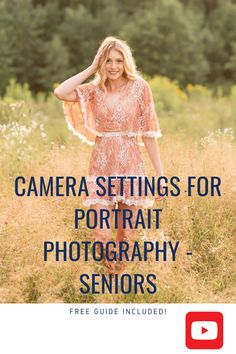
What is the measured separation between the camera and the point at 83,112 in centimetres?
384

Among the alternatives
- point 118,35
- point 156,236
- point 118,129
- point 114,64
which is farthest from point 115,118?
point 118,35

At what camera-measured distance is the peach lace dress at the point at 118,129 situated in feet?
12.4

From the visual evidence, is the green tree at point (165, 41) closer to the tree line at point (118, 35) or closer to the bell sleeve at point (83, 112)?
the tree line at point (118, 35)

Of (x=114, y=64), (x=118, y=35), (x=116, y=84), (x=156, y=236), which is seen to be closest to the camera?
(x=114, y=64)

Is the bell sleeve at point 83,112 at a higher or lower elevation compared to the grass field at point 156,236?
Answer: higher

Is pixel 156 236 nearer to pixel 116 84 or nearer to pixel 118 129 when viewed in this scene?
pixel 118 129

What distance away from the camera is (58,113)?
11.9 meters

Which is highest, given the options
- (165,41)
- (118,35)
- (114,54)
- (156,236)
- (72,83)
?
(118,35)

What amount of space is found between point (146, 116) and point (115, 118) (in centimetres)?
17

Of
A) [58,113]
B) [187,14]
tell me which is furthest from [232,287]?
[187,14]
